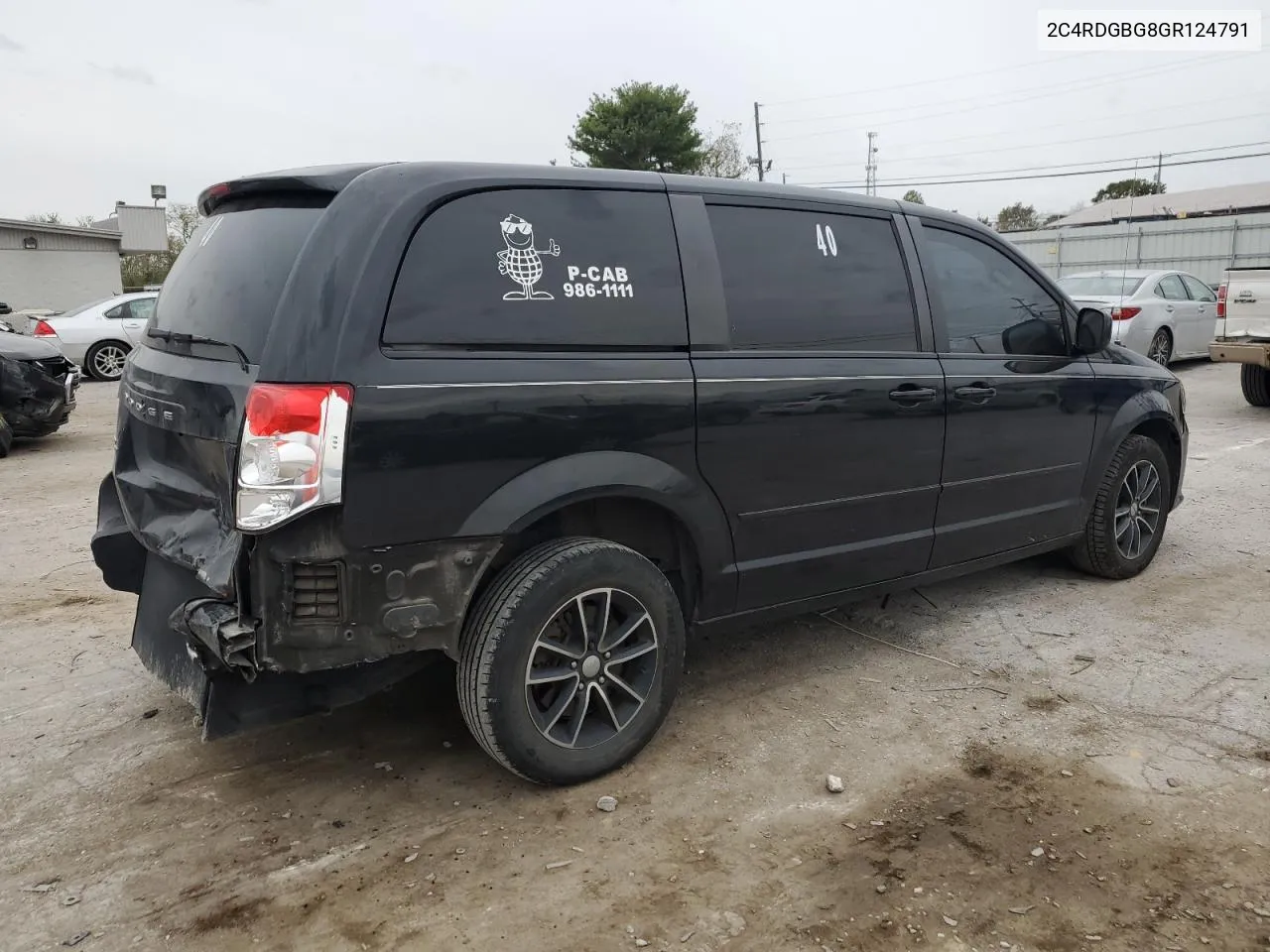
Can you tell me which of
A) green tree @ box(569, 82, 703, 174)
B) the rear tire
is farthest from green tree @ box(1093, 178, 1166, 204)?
the rear tire

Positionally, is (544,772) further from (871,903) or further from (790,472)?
(790,472)

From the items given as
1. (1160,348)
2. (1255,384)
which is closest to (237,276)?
(1255,384)

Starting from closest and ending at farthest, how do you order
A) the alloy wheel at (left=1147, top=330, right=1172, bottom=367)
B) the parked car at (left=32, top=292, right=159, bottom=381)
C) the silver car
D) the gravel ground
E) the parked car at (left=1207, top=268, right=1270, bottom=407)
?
the gravel ground → the parked car at (left=1207, top=268, right=1270, bottom=407) → the silver car → the alloy wheel at (left=1147, top=330, right=1172, bottom=367) → the parked car at (left=32, top=292, right=159, bottom=381)

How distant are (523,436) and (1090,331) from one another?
9.95ft

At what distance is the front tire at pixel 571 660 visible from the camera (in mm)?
2824

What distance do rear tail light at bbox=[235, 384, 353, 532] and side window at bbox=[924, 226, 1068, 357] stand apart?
255 centimetres

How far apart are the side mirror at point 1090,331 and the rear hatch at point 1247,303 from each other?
8.07m

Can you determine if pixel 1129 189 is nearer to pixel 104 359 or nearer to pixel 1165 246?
pixel 1165 246

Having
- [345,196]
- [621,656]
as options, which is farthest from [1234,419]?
[345,196]

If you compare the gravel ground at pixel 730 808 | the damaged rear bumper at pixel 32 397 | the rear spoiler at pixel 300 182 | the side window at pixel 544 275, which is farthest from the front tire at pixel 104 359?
the side window at pixel 544 275

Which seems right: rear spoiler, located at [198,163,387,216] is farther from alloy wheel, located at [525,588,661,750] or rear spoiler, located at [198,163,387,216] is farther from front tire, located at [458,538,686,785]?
alloy wheel, located at [525,588,661,750]

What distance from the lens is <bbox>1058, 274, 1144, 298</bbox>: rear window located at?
13.7 m

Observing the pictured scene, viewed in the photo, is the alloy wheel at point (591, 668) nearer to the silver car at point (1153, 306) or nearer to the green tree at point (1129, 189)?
the silver car at point (1153, 306)

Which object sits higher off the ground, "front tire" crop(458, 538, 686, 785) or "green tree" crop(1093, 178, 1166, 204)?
"green tree" crop(1093, 178, 1166, 204)
